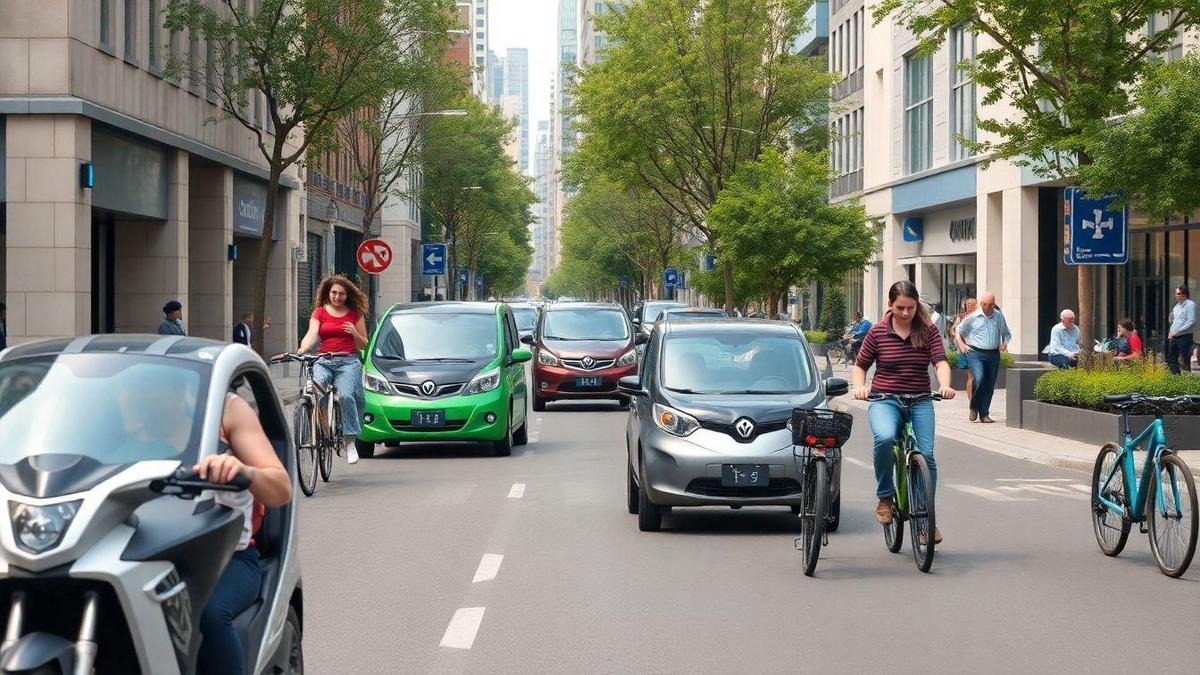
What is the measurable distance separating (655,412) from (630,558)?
181cm

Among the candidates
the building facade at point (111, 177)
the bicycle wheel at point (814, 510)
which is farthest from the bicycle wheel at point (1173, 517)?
the building facade at point (111, 177)

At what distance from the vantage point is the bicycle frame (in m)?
9.78

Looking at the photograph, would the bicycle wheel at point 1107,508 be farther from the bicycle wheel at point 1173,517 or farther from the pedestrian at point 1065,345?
the pedestrian at point 1065,345

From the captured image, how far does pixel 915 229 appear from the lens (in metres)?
54.1

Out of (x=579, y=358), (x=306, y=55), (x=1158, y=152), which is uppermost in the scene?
(x=306, y=55)

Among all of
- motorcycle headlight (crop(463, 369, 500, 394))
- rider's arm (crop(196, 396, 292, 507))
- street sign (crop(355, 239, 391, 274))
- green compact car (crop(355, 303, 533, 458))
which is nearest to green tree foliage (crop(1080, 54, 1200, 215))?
green compact car (crop(355, 303, 533, 458))

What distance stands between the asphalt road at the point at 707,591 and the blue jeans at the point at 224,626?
2347 millimetres

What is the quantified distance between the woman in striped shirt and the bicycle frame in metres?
1.14

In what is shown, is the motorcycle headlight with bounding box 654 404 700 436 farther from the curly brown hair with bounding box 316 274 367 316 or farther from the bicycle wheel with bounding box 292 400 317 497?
the curly brown hair with bounding box 316 274 367 316

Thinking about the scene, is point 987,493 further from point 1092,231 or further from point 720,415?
point 1092,231

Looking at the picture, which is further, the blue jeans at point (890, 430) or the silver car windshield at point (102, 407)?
the blue jeans at point (890, 430)

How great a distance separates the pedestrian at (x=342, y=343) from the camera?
1527 cm

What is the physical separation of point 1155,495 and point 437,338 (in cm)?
1025

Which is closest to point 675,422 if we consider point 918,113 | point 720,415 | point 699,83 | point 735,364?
point 720,415
